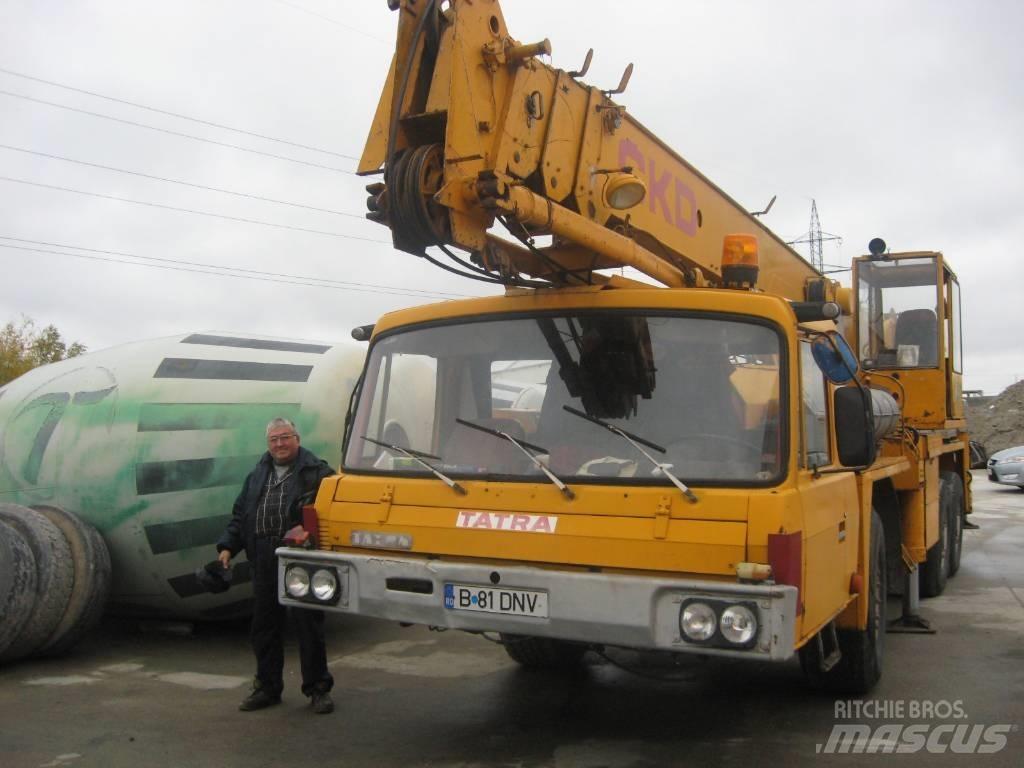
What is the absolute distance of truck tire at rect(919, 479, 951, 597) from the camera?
880 cm

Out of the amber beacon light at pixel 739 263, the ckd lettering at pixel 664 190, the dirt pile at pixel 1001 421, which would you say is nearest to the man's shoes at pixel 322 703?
the amber beacon light at pixel 739 263

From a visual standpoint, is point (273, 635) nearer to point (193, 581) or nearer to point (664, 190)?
point (193, 581)

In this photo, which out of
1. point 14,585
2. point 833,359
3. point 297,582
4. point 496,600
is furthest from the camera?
point 14,585

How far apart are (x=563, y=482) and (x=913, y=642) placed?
4063mm

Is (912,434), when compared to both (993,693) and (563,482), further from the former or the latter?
(563,482)

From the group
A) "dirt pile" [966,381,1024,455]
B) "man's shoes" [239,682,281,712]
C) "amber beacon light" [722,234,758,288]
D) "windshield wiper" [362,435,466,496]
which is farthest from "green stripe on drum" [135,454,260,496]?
"dirt pile" [966,381,1024,455]

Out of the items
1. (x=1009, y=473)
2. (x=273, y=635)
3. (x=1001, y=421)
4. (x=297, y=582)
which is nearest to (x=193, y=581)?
(x=273, y=635)

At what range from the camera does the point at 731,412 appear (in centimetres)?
423

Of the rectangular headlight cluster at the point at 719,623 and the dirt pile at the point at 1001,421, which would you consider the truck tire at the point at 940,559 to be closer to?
the rectangular headlight cluster at the point at 719,623

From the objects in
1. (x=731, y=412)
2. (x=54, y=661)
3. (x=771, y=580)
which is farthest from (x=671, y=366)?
(x=54, y=661)

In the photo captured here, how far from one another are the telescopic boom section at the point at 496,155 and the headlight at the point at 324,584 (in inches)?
59.4

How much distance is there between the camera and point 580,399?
4.50m

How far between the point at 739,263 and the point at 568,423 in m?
1.53

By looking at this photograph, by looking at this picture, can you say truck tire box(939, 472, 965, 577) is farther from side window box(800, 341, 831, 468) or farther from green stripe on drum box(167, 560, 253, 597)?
green stripe on drum box(167, 560, 253, 597)
